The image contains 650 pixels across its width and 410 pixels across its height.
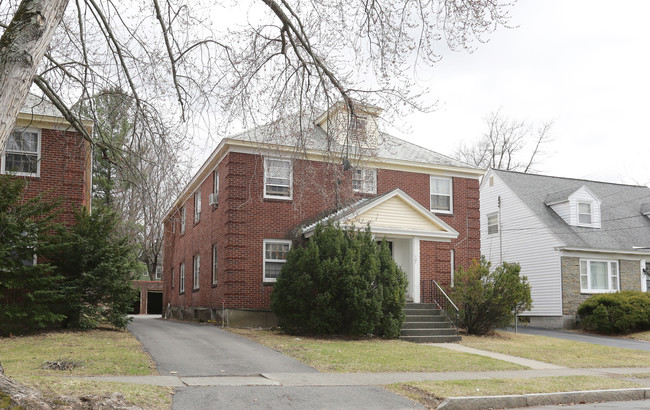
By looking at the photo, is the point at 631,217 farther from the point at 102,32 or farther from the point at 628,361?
the point at 102,32

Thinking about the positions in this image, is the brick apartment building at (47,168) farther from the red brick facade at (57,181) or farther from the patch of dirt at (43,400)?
the patch of dirt at (43,400)

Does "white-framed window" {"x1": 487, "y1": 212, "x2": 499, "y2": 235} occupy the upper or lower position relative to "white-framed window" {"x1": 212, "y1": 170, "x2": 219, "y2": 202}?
lower

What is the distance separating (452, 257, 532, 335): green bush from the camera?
60.2 feet

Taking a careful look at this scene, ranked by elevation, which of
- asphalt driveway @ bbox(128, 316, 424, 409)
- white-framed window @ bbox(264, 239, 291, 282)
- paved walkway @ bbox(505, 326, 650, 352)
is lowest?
paved walkway @ bbox(505, 326, 650, 352)

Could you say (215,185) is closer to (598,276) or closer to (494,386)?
(494,386)

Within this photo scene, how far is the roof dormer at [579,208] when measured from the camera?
91.4ft

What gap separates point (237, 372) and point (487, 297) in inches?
406

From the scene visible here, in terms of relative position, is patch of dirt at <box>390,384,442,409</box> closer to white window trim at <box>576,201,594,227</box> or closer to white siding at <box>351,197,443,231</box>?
white siding at <box>351,197,443,231</box>

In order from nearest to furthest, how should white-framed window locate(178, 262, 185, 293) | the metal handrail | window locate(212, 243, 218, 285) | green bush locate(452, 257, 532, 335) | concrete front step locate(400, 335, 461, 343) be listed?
concrete front step locate(400, 335, 461, 343) → green bush locate(452, 257, 532, 335) → the metal handrail → window locate(212, 243, 218, 285) → white-framed window locate(178, 262, 185, 293)

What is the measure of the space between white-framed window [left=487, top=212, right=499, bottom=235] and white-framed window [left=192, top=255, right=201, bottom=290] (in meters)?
15.4

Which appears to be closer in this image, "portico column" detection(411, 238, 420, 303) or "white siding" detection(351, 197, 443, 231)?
"white siding" detection(351, 197, 443, 231)

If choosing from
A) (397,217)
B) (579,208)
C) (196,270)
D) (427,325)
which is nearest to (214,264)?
(196,270)

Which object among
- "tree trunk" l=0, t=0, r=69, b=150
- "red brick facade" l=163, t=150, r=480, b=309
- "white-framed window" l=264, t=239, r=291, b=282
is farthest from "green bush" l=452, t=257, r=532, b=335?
"tree trunk" l=0, t=0, r=69, b=150

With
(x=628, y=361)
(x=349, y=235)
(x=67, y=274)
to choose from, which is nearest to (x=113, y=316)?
(x=67, y=274)
